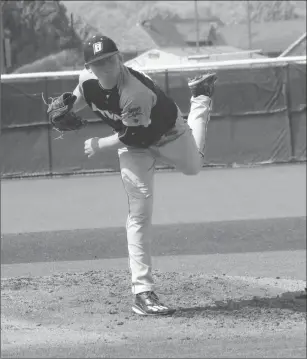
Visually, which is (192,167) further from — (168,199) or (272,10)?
(272,10)

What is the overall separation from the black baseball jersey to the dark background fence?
1284 centimetres

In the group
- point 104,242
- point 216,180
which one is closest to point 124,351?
point 104,242

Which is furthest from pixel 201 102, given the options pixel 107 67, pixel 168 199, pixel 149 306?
pixel 168 199

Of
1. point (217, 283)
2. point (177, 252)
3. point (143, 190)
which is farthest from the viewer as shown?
point (177, 252)

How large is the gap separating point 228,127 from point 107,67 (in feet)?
45.3

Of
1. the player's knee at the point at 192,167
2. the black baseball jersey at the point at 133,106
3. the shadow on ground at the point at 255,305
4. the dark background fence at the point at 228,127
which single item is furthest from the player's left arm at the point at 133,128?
the dark background fence at the point at 228,127

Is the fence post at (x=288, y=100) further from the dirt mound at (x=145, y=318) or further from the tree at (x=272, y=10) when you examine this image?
the tree at (x=272, y=10)

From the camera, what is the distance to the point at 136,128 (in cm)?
502

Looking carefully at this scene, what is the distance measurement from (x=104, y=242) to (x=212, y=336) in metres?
3.98

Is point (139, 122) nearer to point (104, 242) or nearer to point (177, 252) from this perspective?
point (177, 252)

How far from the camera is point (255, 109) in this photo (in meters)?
18.3

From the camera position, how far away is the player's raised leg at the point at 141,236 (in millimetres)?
5508

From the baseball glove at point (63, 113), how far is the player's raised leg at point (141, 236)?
0.37 m

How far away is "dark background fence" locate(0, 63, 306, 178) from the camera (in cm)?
1806
